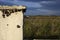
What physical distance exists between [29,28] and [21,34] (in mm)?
195

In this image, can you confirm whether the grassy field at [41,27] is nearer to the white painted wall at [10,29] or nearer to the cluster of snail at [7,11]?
the white painted wall at [10,29]

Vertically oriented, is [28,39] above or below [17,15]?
below

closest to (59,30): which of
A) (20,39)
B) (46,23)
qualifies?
(46,23)

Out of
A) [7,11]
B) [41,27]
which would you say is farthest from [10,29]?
[41,27]

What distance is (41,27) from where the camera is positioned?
26.8ft

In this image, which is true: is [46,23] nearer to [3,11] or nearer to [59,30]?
[59,30]

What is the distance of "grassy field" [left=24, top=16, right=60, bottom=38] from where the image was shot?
8195 millimetres

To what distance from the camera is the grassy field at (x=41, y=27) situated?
8195 mm

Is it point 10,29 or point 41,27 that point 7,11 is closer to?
point 10,29

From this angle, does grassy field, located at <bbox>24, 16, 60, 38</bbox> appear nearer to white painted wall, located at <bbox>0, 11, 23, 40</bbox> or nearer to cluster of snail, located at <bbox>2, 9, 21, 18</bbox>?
white painted wall, located at <bbox>0, 11, 23, 40</bbox>

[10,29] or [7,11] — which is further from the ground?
[7,11]

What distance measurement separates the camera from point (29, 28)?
8117 millimetres

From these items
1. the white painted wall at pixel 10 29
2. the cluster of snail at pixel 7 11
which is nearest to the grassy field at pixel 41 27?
the white painted wall at pixel 10 29

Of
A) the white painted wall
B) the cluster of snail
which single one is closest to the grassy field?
the white painted wall
